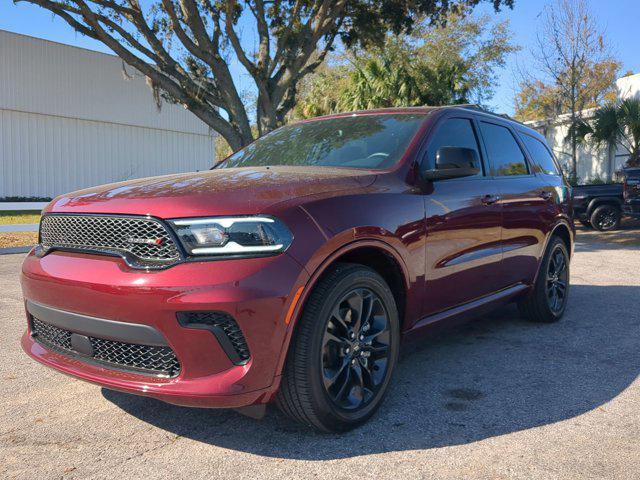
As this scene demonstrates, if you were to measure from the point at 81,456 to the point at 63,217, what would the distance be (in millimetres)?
1231

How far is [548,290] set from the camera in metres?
5.50

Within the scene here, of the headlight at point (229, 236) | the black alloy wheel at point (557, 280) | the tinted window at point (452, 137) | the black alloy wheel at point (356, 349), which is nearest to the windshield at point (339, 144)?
the tinted window at point (452, 137)

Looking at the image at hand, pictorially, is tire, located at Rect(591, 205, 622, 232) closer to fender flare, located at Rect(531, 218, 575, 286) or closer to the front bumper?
fender flare, located at Rect(531, 218, 575, 286)

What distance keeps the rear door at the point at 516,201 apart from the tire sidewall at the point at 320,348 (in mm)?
1612

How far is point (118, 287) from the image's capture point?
8.60 ft

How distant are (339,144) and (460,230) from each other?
1021mm

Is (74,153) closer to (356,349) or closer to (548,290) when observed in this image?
(548,290)

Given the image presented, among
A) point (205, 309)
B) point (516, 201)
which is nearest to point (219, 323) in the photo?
point (205, 309)

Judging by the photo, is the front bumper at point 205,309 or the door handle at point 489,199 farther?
the door handle at point 489,199

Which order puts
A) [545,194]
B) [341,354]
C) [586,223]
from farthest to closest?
[586,223] < [545,194] < [341,354]

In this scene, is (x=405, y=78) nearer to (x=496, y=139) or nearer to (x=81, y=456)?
(x=496, y=139)

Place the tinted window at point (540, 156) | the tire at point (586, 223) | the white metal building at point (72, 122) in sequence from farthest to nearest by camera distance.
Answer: the white metal building at point (72, 122)
the tire at point (586, 223)
the tinted window at point (540, 156)

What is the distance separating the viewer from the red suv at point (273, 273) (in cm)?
258

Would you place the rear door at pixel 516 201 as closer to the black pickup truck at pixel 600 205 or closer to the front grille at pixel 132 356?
the front grille at pixel 132 356
